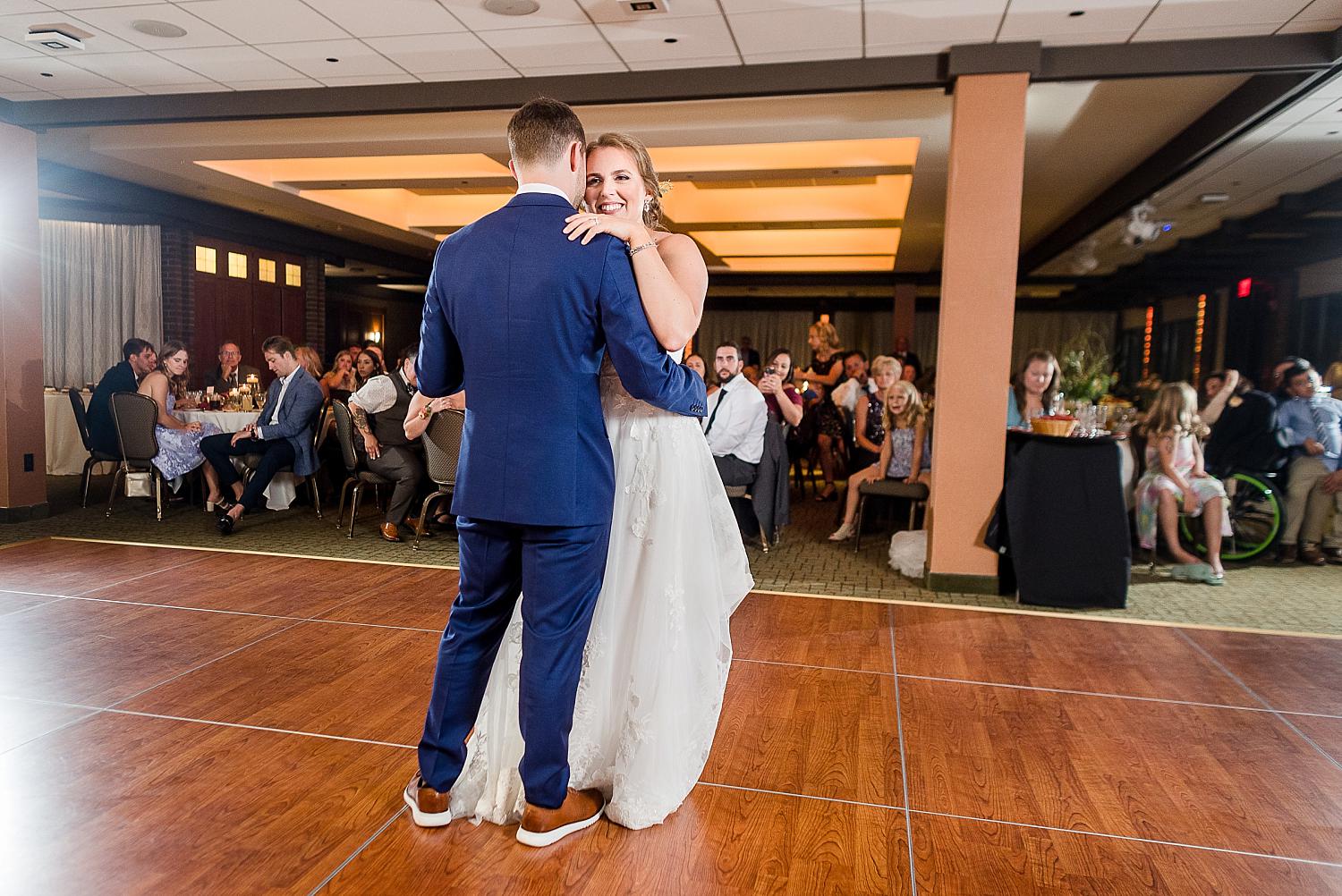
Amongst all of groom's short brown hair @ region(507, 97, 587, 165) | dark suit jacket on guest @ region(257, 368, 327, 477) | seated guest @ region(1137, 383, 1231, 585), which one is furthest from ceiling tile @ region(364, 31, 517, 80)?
seated guest @ region(1137, 383, 1231, 585)

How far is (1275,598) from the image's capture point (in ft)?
15.8

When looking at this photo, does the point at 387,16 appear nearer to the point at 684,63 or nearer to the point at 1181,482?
the point at 684,63

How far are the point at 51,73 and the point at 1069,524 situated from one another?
6.74m

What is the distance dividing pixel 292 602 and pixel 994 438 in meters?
3.70

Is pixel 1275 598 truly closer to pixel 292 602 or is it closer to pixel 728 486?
pixel 728 486

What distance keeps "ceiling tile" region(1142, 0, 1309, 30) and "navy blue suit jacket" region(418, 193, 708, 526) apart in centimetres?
372

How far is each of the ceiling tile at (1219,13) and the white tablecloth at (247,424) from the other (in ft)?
20.8

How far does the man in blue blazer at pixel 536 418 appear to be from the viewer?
6.08 feet

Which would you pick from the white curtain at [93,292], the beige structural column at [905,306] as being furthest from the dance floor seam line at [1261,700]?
the beige structural column at [905,306]

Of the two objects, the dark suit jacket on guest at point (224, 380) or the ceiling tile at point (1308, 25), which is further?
the dark suit jacket on guest at point (224, 380)

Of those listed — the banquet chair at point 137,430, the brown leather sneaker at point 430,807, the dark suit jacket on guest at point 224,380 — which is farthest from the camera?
the dark suit jacket on guest at point 224,380

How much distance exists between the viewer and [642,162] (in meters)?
2.14

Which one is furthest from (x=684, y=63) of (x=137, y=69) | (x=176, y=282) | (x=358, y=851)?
(x=176, y=282)

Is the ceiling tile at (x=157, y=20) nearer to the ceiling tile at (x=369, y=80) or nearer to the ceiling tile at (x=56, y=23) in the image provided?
the ceiling tile at (x=56, y=23)
